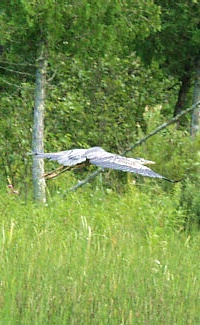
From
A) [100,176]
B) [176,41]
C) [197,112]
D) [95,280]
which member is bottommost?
[95,280]

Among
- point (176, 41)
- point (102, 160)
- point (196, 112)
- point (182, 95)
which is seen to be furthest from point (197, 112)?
point (102, 160)

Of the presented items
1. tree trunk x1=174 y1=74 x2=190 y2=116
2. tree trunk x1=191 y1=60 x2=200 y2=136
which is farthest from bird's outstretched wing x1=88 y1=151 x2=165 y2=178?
tree trunk x1=174 y1=74 x2=190 y2=116

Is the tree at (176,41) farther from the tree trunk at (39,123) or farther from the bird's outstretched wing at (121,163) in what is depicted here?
the bird's outstretched wing at (121,163)

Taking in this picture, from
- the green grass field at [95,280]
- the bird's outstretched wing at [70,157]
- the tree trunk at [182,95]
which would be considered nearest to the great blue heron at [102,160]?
the bird's outstretched wing at [70,157]

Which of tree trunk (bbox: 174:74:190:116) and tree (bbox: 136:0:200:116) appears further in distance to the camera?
tree trunk (bbox: 174:74:190:116)

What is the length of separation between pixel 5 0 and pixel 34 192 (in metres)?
1.78

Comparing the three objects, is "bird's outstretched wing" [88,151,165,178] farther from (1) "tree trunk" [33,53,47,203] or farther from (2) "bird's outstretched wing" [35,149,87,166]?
(1) "tree trunk" [33,53,47,203]

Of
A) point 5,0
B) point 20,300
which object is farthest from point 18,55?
point 20,300

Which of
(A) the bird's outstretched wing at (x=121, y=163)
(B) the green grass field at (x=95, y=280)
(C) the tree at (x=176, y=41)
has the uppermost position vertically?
(C) the tree at (x=176, y=41)

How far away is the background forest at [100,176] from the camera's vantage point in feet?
14.7

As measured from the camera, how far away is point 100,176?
28.8 ft

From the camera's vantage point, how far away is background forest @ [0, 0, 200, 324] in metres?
4.49

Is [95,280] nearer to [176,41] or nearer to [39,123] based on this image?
[39,123]

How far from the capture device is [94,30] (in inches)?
309
